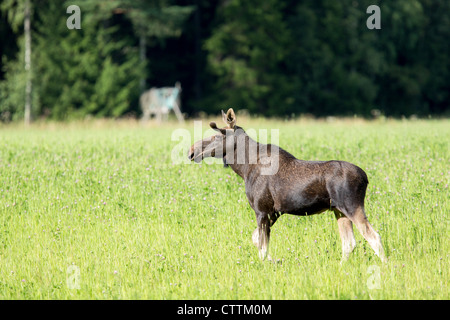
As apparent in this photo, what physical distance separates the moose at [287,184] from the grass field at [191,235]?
0.46 m

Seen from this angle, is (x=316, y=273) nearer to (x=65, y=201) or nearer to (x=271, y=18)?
(x=65, y=201)

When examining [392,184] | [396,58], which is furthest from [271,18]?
[392,184]

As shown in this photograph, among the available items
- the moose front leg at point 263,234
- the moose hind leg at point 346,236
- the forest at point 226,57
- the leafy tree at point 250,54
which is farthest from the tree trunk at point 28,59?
the moose hind leg at point 346,236

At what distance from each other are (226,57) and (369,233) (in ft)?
118

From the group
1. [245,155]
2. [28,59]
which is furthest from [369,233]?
[28,59]

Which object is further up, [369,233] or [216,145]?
[216,145]

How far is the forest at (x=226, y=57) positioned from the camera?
3347 centimetres

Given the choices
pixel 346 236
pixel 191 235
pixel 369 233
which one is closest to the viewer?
pixel 369 233

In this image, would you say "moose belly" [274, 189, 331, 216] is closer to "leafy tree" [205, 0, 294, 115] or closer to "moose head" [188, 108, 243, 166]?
"moose head" [188, 108, 243, 166]

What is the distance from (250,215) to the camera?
9.36 meters

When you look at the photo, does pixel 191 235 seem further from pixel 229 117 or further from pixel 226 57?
pixel 226 57

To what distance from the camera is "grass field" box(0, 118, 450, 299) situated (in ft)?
21.2

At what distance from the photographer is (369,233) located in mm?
6594
